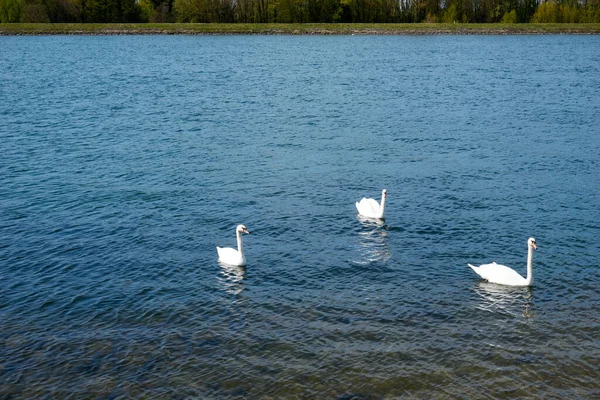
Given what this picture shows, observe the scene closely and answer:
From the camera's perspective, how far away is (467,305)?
749 inches

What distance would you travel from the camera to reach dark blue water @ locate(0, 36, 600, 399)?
1586 centimetres

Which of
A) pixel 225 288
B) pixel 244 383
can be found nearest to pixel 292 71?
pixel 225 288

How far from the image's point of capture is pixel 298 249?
23.3 m

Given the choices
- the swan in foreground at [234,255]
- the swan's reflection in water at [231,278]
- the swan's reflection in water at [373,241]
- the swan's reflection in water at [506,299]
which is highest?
the swan in foreground at [234,255]

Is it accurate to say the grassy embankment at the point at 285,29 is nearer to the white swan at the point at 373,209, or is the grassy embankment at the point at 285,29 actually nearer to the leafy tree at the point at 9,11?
the leafy tree at the point at 9,11

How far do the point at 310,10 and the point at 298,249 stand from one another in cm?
16896

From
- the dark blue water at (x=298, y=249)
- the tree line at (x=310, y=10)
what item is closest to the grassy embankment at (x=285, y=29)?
the tree line at (x=310, y=10)

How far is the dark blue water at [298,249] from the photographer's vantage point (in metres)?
15.9

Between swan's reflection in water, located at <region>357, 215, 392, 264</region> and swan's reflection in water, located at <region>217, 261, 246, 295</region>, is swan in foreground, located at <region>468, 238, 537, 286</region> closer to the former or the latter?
swan's reflection in water, located at <region>357, 215, 392, 264</region>

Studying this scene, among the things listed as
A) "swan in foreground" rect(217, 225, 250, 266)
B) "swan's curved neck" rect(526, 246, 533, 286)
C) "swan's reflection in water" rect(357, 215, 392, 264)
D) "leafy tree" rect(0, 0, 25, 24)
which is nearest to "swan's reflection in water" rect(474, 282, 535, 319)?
"swan's curved neck" rect(526, 246, 533, 286)

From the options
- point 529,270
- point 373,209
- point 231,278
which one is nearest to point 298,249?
point 231,278

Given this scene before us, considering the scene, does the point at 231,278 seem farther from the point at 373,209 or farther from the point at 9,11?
the point at 9,11

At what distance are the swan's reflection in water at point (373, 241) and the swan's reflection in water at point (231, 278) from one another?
3888 millimetres

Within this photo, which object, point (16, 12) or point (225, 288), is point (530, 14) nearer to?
point (16, 12)
